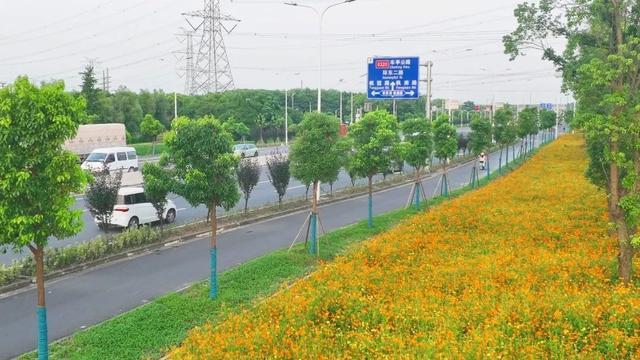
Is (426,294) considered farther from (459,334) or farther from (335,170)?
(335,170)

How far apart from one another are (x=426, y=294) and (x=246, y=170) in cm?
1345

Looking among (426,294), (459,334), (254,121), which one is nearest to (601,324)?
(459,334)

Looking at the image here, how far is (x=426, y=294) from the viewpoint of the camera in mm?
10242

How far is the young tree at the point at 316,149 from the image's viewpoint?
15.7 m

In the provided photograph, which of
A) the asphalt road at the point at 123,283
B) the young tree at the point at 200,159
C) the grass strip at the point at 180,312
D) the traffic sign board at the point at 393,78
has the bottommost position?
the asphalt road at the point at 123,283

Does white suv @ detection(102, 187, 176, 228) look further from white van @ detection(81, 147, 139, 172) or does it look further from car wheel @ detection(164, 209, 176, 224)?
white van @ detection(81, 147, 139, 172)

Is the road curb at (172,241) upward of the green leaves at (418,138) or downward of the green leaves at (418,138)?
downward

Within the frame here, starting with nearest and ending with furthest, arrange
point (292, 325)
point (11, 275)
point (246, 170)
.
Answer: point (292, 325)
point (11, 275)
point (246, 170)

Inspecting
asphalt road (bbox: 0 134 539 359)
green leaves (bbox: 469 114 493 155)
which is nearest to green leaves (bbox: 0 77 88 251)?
asphalt road (bbox: 0 134 539 359)

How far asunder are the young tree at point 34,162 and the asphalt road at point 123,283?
303 centimetres

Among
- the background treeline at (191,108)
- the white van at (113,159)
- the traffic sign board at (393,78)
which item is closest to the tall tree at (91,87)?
the background treeline at (191,108)

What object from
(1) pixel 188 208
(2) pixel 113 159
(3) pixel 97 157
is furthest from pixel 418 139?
(3) pixel 97 157

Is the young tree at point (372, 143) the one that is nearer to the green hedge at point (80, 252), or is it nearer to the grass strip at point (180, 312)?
the grass strip at point (180, 312)

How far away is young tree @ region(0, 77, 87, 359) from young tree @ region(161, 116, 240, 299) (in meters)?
3.58
